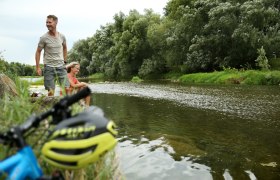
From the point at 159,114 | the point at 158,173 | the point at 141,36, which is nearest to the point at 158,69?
the point at 141,36

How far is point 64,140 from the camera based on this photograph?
8.84 ft

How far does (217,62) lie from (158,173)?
42.1 metres

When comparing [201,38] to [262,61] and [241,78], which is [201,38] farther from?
[241,78]

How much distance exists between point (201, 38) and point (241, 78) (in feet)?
43.1

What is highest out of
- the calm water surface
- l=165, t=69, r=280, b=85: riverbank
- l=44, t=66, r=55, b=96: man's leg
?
l=44, t=66, r=55, b=96: man's leg

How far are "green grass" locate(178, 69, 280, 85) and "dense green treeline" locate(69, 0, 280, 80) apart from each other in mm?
3114

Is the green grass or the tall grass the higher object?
the tall grass

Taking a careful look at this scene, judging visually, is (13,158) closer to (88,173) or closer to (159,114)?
(88,173)

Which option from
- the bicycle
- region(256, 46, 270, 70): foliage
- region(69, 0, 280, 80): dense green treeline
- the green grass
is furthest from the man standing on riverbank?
region(69, 0, 280, 80): dense green treeline

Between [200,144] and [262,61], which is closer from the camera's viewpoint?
[200,144]

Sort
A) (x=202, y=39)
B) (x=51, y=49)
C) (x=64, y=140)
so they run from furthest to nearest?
(x=202, y=39) → (x=51, y=49) → (x=64, y=140)

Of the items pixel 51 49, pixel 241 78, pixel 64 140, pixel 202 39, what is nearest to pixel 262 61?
pixel 241 78

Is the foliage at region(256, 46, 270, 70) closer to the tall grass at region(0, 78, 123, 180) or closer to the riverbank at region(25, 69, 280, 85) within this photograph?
the riverbank at region(25, 69, 280, 85)

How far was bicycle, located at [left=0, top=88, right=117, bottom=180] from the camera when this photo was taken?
8.46 feet
